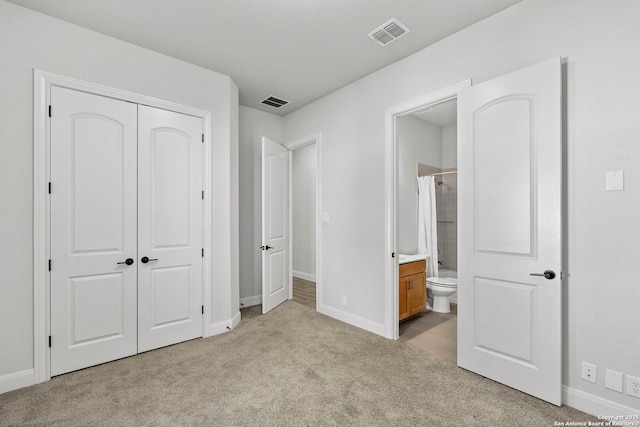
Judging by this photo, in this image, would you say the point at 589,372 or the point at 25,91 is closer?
the point at 589,372

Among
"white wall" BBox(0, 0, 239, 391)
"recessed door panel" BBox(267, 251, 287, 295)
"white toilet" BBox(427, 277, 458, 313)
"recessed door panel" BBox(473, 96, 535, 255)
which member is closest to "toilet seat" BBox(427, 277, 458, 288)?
"white toilet" BBox(427, 277, 458, 313)

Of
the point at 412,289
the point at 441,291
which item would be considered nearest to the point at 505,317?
the point at 412,289

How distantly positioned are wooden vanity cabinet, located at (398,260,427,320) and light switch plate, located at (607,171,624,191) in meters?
1.99

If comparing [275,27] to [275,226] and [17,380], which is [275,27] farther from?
[17,380]

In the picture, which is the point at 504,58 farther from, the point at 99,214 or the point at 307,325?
the point at 99,214

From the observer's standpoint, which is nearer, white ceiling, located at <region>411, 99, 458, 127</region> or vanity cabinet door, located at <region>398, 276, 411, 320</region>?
vanity cabinet door, located at <region>398, 276, 411, 320</region>

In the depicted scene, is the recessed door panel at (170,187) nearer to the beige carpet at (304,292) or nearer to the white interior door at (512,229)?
the beige carpet at (304,292)

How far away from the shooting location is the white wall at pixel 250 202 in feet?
13.8

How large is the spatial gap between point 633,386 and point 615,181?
1210 mm

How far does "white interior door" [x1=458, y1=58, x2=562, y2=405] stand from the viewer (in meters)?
1.92

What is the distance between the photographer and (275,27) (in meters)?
2.45

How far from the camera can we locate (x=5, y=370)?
2137mm

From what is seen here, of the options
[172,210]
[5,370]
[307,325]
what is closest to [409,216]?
[307,325]

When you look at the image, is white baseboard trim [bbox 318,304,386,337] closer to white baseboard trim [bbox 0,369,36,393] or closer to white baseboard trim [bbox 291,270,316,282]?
white baseboard trim [bbox 291,270,316,282]
